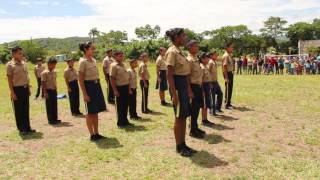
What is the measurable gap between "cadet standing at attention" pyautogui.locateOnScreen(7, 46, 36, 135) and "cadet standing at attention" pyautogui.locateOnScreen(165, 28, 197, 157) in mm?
3944

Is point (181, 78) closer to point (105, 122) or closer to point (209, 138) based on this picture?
point (209, 138)

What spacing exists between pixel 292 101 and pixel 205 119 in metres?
5.21

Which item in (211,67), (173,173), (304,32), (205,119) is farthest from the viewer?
(304,32)

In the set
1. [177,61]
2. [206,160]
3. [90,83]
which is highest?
[177,61]

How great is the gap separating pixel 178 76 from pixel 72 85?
6.01m

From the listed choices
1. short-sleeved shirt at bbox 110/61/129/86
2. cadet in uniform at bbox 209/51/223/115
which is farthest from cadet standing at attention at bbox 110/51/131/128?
cadet in uniform at bbox 209/51/223/115

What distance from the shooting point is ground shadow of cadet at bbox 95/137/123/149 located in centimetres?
822

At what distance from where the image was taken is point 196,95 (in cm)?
838

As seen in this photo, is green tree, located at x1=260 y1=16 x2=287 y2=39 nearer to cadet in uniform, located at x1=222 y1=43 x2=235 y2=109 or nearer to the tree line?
the tree line

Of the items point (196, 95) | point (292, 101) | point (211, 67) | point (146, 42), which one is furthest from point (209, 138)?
point (146, 42)

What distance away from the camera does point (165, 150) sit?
779 centimetres

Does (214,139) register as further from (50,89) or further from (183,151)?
(50,89)

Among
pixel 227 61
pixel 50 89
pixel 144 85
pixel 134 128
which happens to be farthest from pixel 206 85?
pixel 50 89

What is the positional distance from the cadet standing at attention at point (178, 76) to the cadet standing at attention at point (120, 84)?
2808 millimetres
